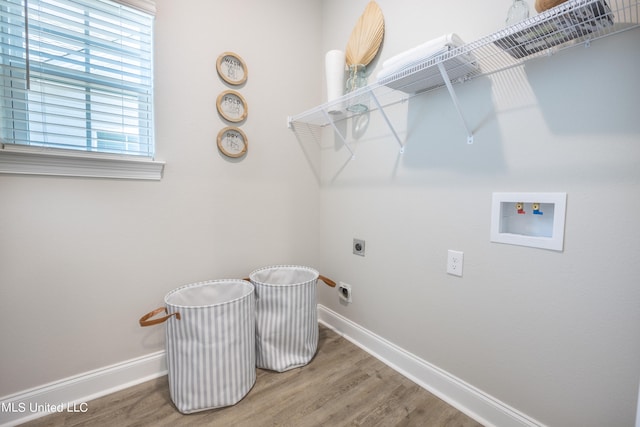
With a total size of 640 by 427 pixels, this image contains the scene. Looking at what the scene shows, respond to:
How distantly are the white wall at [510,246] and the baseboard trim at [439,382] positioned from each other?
0.04 metres

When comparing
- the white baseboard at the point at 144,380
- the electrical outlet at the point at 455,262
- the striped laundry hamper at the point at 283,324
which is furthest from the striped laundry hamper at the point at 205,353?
the electrical outlet at the point at 455,262

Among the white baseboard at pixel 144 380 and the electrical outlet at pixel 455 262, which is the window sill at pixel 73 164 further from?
the electrical outlet at pixel 455 262

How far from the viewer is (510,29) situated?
0.86 meters

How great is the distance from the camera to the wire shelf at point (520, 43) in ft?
2.62

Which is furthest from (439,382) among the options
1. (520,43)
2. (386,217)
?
(520,43)

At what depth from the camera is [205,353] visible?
122cm

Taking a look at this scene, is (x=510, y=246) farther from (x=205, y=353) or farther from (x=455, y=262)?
(x=205, y=353)

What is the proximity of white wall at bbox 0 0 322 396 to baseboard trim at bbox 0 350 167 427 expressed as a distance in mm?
33

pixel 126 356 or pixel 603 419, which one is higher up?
pixel 603 419

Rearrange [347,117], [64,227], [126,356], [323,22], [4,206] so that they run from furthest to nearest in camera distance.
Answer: [323,22] < [347,117] < [126,356] < [64,227] < [4,206]

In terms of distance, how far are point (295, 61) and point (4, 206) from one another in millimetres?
1650

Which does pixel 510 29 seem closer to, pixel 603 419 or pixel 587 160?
pixel 587 160

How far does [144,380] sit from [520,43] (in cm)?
217

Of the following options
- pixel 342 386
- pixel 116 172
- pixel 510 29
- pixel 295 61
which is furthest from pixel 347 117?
pixel 342 386
